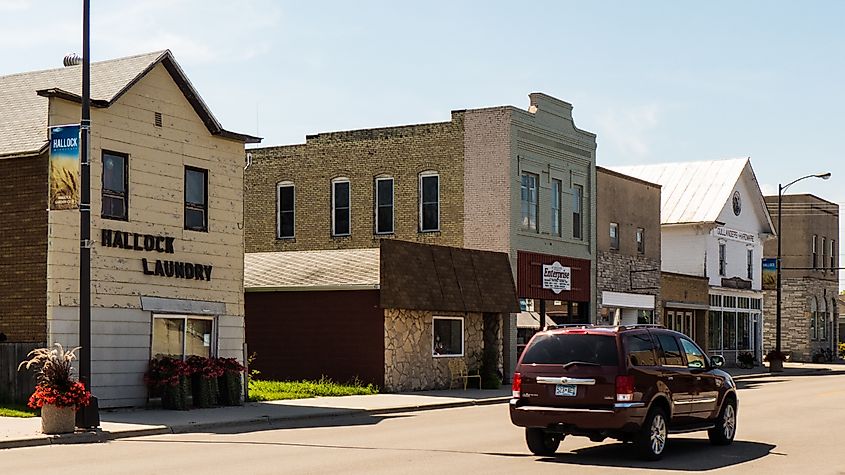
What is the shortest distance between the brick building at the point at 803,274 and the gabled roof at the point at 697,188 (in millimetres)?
10095

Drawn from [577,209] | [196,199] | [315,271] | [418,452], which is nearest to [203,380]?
[196,199]

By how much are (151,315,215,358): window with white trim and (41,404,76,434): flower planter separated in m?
6.44

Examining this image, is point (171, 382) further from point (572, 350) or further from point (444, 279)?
point (572, 350)

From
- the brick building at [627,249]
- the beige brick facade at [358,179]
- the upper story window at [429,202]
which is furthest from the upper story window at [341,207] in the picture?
the brick building at [627,249]

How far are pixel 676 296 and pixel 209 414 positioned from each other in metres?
33.7

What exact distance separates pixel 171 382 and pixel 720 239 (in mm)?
39656

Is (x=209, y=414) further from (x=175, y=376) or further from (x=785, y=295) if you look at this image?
(x=785, y=295)

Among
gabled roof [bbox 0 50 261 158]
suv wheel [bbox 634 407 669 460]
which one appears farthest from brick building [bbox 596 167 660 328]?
suv wheel [bbox 634 407 669 460]

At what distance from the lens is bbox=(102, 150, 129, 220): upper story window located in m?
24.9

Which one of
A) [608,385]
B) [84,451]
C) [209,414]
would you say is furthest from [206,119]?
[608,385]

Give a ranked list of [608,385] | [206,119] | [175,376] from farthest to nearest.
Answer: [206,119] → [175,376] → [608,385]

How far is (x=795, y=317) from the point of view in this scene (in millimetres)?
72250

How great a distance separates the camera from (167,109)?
1045 inches

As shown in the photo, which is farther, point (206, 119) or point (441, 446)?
point (206, 119)
